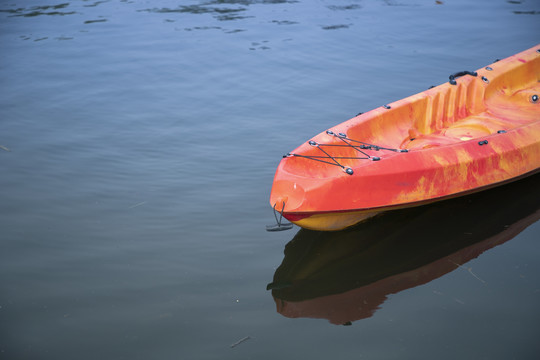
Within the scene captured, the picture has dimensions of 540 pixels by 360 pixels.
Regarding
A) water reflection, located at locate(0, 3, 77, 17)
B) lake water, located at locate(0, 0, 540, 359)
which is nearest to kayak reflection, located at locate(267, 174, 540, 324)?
lake water, located at locate(0, 0, 540, 359)

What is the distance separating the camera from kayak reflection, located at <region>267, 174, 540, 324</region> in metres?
4.33

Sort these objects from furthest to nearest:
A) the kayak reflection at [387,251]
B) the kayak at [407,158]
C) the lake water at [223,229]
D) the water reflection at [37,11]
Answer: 1. the water reflection at [37,11]
2. the kayak at [407,158]
3. the kayak reflection at [387,251]
4. the lake water at [223,229]

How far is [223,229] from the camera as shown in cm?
514

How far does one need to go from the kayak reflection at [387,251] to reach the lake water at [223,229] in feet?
0.06

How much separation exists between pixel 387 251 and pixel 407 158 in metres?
Answer: 0.87

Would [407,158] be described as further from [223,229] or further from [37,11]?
[37,11]

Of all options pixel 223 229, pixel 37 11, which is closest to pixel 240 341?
pixel 223 229

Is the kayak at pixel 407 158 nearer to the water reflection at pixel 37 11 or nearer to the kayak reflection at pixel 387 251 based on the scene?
the kayak reflection at pixel 387 251

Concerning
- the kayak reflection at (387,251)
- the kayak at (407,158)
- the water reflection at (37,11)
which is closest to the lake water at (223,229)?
the kayak reflection at (387,251)

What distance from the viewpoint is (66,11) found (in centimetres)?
1233

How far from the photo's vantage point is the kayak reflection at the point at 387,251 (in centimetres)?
433

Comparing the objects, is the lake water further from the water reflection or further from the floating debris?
the water reflection

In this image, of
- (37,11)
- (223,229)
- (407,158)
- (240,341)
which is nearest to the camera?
(240,341)

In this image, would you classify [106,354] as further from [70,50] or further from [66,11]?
[66,11]
